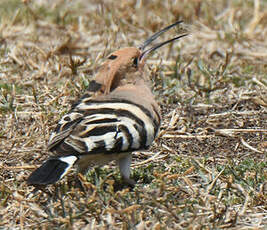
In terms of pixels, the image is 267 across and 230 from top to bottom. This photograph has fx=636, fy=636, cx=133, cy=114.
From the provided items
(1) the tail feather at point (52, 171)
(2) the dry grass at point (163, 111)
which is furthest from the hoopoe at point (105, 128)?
(2) the dry grass at point (163, 111)

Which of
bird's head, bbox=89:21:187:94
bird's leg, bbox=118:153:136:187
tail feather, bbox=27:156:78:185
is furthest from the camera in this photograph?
bird's head, bbox=89:21:187:94

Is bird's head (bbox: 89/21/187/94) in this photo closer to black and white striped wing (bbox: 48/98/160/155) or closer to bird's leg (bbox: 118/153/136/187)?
black and white striped wing (bbox: 48/98/160/155)

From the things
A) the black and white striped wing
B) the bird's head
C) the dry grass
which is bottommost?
the dry grass

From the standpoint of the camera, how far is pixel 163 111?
4.27 m

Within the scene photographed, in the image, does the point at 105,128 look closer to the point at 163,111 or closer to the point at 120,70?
the point at 120,70

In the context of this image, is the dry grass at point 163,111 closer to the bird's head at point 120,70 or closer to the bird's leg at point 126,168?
the bird's leg at point 126,168

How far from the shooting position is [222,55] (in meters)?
5.37

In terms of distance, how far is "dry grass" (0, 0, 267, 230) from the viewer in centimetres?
283

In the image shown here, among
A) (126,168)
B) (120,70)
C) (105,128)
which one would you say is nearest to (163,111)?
(120,70)

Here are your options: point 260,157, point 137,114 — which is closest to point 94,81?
point 137,114

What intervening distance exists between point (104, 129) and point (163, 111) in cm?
134

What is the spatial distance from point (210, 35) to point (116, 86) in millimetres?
2301

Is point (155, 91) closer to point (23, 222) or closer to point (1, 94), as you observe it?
point (1, 94)

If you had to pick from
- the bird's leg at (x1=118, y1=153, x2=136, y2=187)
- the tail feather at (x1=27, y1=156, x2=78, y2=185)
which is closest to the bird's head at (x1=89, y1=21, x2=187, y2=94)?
the bird's leg at (x1=118, y1=153, x2=136, y2=187)
